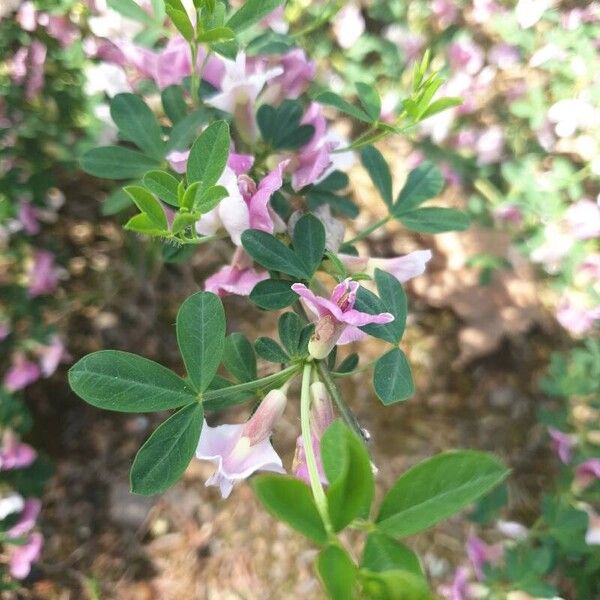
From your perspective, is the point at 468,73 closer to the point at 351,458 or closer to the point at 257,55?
the point at 257,55

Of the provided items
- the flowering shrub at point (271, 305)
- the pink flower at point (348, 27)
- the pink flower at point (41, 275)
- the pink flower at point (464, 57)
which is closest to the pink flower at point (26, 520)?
the pink flower at point (41, 275)

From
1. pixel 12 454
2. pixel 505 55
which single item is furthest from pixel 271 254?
pixel 505 55

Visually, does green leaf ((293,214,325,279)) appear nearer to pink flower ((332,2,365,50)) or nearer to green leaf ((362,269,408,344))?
green leaf ((362,269,408,344))

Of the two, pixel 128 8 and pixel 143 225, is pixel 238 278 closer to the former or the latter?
pixel 143 225

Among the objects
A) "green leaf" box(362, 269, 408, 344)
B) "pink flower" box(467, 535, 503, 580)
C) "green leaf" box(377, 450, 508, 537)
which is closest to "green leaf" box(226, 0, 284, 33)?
"green leaf" box(362, 269, 408, 344)

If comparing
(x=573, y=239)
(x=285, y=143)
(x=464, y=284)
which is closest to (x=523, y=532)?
(x=573, y=239)
